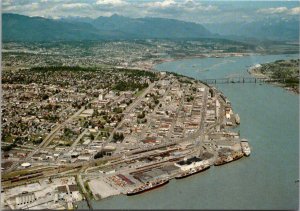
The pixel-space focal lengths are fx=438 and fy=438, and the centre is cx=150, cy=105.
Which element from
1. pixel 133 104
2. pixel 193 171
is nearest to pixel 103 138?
pixel 193 171

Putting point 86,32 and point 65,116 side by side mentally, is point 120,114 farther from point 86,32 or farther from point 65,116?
point 86,32

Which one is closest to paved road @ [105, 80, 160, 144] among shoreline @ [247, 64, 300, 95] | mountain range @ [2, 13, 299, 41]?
shoreline @ [247, 64, 300, 95]

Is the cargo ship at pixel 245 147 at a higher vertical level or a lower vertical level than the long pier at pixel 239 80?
lower

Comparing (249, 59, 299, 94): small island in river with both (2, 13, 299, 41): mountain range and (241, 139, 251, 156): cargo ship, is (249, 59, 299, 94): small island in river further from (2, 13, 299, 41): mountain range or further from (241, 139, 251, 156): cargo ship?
(241, 139, 251, 156): cargo ship

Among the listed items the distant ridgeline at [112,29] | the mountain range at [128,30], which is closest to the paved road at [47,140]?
the mountain range at [128,30]

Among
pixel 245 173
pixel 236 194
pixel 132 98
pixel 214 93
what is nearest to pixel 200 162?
pixel 245 173

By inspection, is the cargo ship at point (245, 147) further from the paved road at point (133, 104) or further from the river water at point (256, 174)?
the paved road at point (133, 104)

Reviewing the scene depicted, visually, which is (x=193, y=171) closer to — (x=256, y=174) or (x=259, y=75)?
(x=256, y=174)
